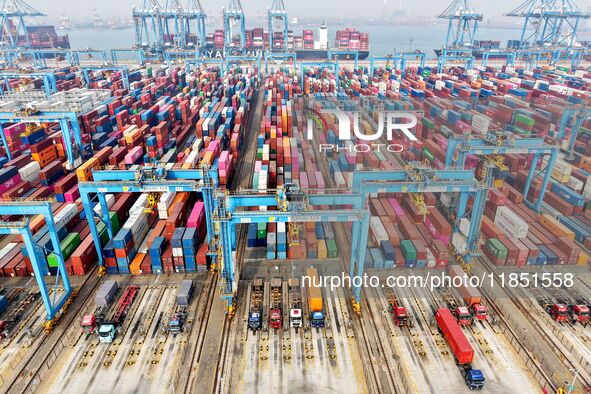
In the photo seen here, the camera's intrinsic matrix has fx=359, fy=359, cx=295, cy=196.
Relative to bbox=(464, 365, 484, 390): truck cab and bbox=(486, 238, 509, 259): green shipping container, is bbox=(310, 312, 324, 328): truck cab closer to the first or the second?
bbox=(464, 365, 484, 390): truck cab

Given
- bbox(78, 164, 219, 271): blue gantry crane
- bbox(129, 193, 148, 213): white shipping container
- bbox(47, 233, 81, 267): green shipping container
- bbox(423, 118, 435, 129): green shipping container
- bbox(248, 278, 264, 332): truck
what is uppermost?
bbox(78, 164, 219, 271): blue gantry crane

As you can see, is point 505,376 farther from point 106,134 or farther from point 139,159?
point 106,134

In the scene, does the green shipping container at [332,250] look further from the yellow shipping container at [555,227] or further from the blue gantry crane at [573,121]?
the blue gantry crane at [573,121]

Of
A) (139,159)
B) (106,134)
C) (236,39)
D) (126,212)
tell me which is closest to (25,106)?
(106,134)

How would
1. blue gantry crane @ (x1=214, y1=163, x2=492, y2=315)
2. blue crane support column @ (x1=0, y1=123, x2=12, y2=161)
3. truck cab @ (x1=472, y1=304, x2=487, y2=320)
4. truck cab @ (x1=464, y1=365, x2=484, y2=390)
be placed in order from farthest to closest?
blue crane support column @ (x1=0, y1=123, x2=12, y2=161), truck cab @ (x1=472, y1=304, x2=487, y2=320), blue gantry crane @ (x1=214, y1=163, x2=492, y2=315), truck cab @ (x1=464, y1=365, x2=484, y2=390)

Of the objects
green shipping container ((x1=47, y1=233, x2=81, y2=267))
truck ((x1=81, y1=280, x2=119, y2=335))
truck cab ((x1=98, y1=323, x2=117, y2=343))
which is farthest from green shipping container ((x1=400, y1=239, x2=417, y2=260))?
green shipping container ((x1=47, y1=233, x2=81, y2=267))

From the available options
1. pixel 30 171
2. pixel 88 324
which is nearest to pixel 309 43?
pixel 30 171

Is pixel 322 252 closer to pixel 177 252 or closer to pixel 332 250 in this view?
pixel 332 250
